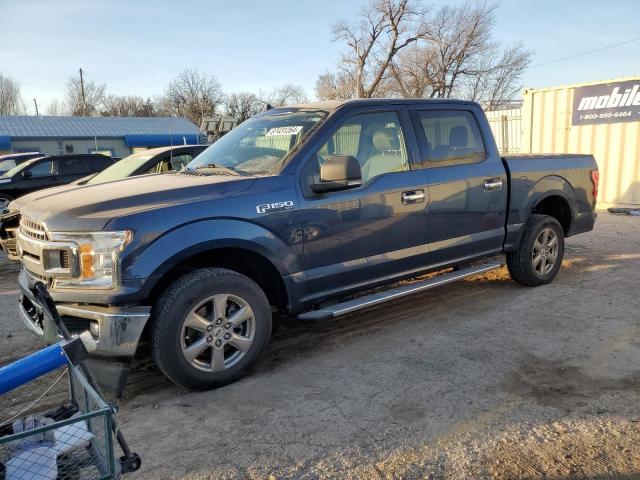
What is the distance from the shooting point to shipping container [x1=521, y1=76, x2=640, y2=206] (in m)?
10.9

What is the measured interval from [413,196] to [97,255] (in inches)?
98.9

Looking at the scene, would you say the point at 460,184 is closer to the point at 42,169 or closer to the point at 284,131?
the point at 284,131

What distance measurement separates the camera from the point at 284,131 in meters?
4.14

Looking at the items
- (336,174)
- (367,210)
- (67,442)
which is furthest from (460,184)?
(67,442)

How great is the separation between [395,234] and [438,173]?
761 mm

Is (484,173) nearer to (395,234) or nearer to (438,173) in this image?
(438,173)

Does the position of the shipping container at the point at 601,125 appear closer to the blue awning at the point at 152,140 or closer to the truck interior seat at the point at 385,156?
the truck interior seat at the point at 385,156

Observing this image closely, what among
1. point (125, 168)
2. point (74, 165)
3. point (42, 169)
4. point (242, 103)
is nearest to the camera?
point (125, 168)

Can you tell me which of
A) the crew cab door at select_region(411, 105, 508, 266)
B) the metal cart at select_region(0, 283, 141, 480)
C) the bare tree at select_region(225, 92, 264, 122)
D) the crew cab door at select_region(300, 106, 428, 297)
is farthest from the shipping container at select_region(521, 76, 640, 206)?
the bare tree at select_region(225, 92, 264, 122)

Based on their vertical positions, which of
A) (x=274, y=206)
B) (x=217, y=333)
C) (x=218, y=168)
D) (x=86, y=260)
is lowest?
(x=217, y=333)

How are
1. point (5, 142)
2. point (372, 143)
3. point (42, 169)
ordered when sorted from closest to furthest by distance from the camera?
1. point (372, 143)
2. point (42, 169)
3. point (5, 142)

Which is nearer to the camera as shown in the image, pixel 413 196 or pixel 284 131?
pixel 284 131

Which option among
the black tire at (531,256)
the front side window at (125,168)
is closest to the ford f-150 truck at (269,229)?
the black tire at (531,256)

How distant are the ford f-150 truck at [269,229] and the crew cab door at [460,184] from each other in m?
0.01
